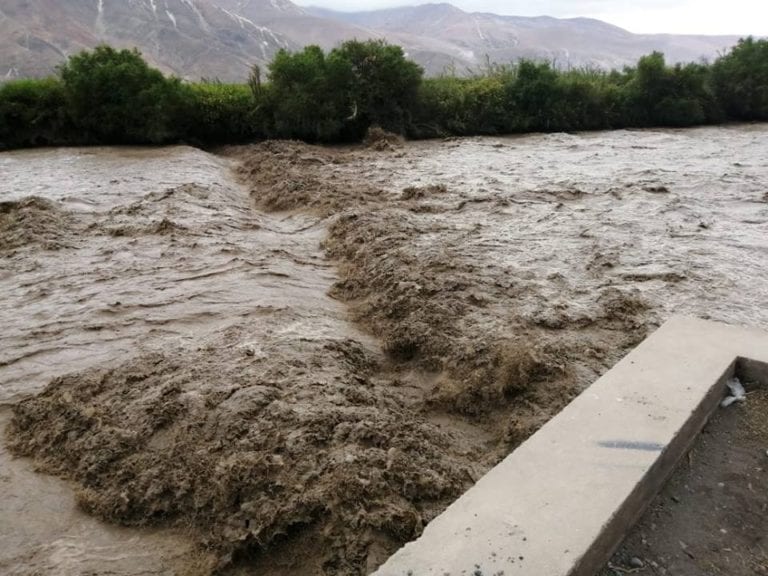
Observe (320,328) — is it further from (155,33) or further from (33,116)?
(155,33)

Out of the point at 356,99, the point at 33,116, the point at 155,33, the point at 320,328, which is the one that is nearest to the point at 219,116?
the point at 356,99

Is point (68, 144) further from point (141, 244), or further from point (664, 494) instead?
point (664, 494)

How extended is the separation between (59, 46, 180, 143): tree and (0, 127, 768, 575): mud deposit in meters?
3.96

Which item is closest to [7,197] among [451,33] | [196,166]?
[196,166]

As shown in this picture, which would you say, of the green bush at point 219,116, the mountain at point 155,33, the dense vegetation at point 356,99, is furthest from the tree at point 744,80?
the mountain at point 155,33

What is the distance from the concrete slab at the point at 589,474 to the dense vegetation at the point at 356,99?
1038 centimetres

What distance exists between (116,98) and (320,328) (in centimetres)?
986

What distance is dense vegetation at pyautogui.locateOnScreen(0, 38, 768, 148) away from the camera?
1171 centimetres

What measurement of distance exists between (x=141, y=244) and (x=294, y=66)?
7.81 metres

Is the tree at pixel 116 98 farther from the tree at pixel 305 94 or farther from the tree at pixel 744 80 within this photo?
the tree at pixel 744 80

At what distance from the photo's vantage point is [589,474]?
2131mm

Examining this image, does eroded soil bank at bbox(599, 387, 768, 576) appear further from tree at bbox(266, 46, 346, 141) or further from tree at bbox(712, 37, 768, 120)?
tree at bbox(712, 37, 768, 120)

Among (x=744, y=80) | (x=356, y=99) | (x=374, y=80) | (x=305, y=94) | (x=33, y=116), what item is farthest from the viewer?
(x=744, y=80)

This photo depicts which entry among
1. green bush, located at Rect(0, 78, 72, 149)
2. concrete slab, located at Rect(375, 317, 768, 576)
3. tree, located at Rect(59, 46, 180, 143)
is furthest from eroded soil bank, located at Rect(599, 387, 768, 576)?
green bush, located at Rect(0, 78, 72, 149)
